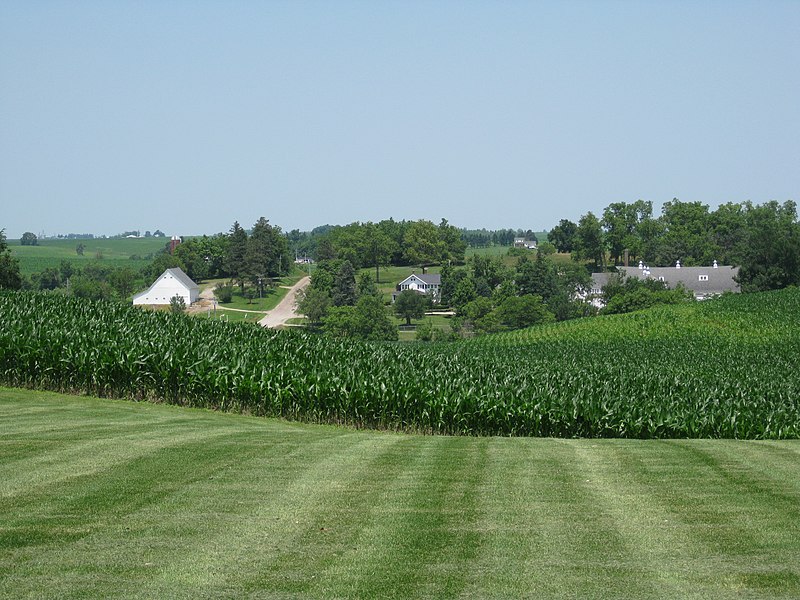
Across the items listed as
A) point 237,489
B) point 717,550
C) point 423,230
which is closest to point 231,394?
point 237,489

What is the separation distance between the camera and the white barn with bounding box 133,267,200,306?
133 metres

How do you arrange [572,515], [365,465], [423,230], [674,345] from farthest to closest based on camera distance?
[423,230]
[674,345]
[365,465]
[572,515]

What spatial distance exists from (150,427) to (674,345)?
3945 cm

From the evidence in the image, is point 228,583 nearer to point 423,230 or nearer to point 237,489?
point 237,489

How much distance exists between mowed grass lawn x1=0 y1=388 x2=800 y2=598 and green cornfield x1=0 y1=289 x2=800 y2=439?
841cm

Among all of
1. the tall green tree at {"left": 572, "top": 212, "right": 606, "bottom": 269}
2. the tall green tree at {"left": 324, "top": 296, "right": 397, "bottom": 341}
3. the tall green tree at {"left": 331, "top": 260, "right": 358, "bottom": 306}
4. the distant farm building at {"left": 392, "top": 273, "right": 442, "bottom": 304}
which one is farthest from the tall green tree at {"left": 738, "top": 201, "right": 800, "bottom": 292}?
the tall green tree at {"left": 572, "top": 212, "right": 606, "bottom": 269}

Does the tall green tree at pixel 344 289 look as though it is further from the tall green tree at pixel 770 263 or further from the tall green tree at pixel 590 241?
the tall green tree at pixel 590 241

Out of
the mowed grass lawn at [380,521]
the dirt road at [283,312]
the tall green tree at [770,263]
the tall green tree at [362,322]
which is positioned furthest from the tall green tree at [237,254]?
the mowed grass lawn at [380,521]

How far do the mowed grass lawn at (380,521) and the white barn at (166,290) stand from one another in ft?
397

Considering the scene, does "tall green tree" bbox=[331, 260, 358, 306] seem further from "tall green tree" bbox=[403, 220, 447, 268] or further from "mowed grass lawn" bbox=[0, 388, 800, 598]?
"mowed grass lawn" bbox=[0, 388, 800, 598]

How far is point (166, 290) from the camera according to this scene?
13350 cm

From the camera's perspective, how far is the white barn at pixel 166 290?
13262cm

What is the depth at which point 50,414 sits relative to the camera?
60.9 ft

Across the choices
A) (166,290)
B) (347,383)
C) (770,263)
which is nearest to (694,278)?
(770,263)
